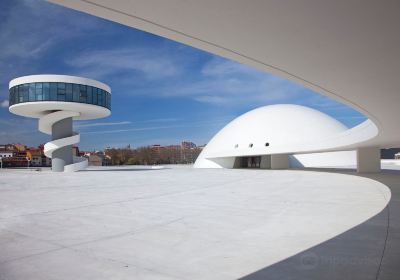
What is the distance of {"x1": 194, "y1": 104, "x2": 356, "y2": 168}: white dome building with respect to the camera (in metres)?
46.2

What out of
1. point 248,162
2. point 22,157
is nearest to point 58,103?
point 248,162

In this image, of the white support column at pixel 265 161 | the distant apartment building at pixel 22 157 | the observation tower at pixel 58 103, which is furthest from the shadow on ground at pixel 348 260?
the distant apartment building at pixel 22 157

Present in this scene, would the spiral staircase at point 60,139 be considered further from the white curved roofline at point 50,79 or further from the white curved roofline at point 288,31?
the white curved roofline at point 288,31

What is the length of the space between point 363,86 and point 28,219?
1016 centimetres

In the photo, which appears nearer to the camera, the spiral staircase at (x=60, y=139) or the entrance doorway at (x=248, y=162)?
the spiral staircase at (x=60, y=139)

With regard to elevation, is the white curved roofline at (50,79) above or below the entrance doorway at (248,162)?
above

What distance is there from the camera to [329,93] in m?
10.1

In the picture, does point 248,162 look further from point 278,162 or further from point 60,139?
point 60,139

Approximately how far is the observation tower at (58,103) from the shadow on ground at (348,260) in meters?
44.3

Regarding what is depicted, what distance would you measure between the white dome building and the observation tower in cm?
1867

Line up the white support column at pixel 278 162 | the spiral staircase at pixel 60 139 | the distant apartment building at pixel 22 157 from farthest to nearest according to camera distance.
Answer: the distant apartment building at pixel 22 157
the spiral staircase at pixel 60 139
the white support column at pixel 278 162

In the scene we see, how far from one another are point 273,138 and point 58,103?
93.7 ft

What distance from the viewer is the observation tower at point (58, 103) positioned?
45.8 m

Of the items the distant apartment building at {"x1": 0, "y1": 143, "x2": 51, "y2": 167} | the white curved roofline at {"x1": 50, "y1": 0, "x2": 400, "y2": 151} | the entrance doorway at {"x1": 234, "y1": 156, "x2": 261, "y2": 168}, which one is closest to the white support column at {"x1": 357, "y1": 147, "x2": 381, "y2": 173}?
the entrance doorway at {"x1": 234, "y1": 156, "x2": 261, "y2": 168}
